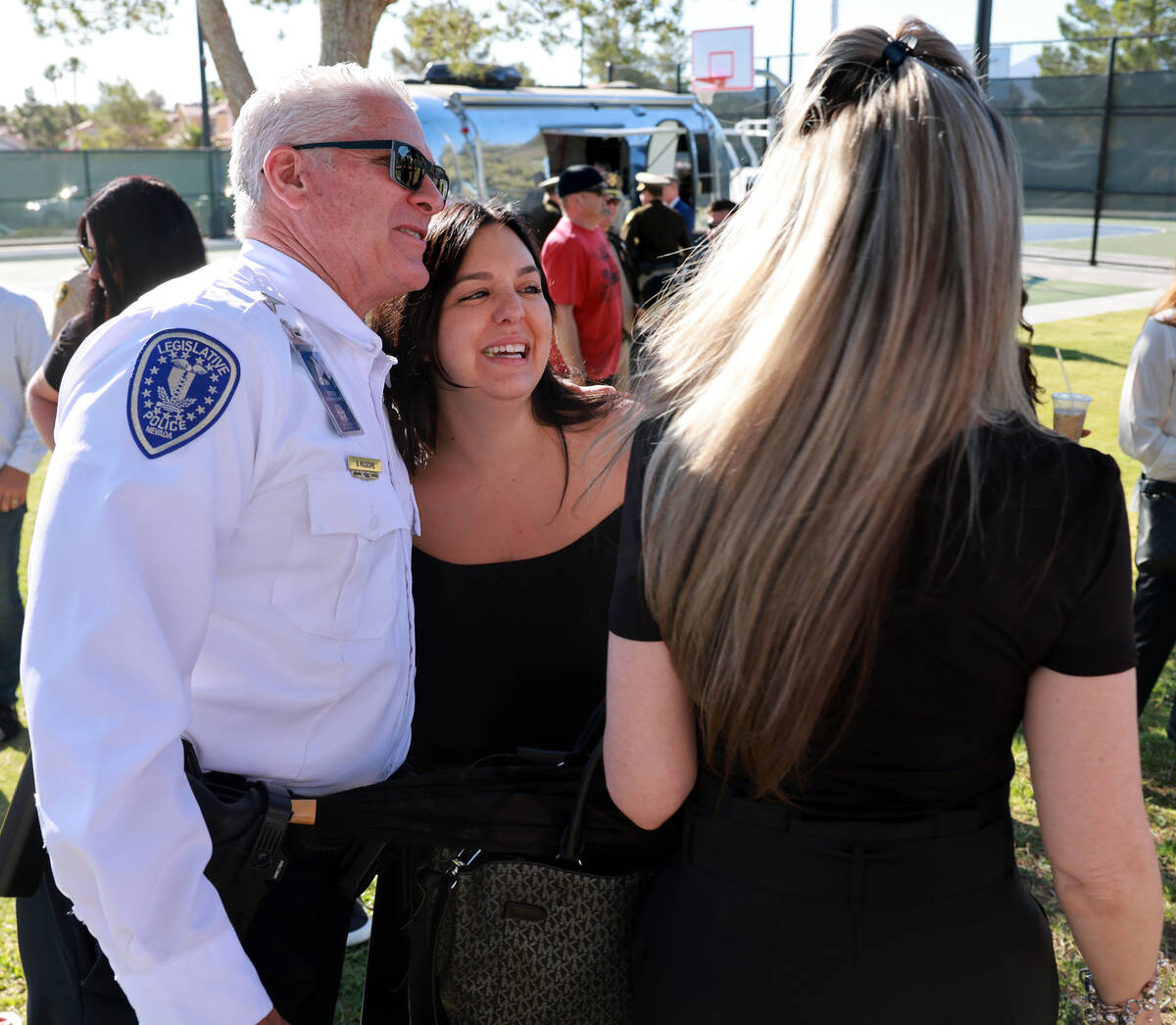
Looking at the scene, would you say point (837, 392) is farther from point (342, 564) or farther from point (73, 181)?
point (73, 181)

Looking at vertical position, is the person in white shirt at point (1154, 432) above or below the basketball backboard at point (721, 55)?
below

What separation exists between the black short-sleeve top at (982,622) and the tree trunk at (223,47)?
8537 millimetres

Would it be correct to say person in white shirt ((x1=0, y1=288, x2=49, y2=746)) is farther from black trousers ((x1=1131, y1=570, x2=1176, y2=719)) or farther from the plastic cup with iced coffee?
black trousers ((x1=1131, y1=570, x2=1176, y2=719))

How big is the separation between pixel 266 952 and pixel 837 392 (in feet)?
3.80

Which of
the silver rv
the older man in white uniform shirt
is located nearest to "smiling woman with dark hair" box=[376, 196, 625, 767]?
the older man in white uniform shirt

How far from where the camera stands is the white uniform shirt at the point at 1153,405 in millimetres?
3553

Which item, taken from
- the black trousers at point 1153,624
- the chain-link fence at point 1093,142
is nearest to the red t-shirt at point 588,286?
the black trousers at point 1153,624

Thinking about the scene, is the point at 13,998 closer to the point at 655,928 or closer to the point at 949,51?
the point at 655,928

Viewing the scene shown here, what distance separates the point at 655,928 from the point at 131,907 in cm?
64

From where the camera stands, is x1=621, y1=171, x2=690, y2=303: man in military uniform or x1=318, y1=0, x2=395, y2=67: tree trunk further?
x1=621, y1=171, x2=690, y2=303: man in military uniform

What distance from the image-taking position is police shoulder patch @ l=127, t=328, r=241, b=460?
133 cm

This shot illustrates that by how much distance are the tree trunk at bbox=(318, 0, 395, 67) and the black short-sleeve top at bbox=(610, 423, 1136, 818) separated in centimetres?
751

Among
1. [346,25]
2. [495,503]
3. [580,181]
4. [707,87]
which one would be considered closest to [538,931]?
[495,503]

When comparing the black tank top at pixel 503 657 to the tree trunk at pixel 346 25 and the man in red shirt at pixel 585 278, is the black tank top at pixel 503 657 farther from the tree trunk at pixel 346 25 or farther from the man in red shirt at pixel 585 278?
the tree trunk at pixel 346 25
